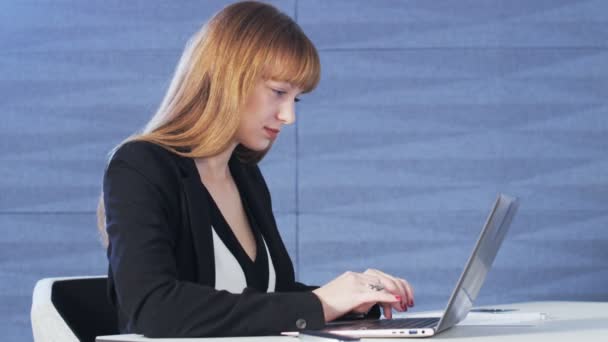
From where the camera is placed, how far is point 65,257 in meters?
4.28

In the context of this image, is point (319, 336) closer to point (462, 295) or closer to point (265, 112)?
point (462, 295)

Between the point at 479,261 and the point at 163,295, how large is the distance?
534 millimetres

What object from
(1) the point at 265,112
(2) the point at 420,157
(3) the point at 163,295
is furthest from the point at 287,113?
(2) the point at 420,157

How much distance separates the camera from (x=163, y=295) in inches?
59.5

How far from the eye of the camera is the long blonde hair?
5.92 feet

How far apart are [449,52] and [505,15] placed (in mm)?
321

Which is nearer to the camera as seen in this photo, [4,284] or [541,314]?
[541,314]

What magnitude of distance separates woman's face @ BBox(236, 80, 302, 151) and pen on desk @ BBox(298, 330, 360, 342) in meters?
0.60

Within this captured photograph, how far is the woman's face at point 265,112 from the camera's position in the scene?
1849mm

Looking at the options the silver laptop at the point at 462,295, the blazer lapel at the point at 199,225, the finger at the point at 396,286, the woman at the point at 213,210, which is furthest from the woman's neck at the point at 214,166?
the silver laptop at the point at 462,295

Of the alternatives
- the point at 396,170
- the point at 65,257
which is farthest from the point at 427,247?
the point at 65,257

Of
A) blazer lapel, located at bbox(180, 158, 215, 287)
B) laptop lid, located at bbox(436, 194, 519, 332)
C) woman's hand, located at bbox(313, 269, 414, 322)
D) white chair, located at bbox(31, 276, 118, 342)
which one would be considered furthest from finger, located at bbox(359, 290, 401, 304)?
white chair, located at bbox(31, 276, 118, 342)

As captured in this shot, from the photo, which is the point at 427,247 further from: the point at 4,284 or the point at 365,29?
the point at 4,284

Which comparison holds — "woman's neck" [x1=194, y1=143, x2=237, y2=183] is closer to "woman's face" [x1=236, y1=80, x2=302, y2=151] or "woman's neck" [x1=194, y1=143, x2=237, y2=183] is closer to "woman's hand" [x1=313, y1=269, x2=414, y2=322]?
"woman's face" [x1=236, y1=80, x2=302, y2=151]
